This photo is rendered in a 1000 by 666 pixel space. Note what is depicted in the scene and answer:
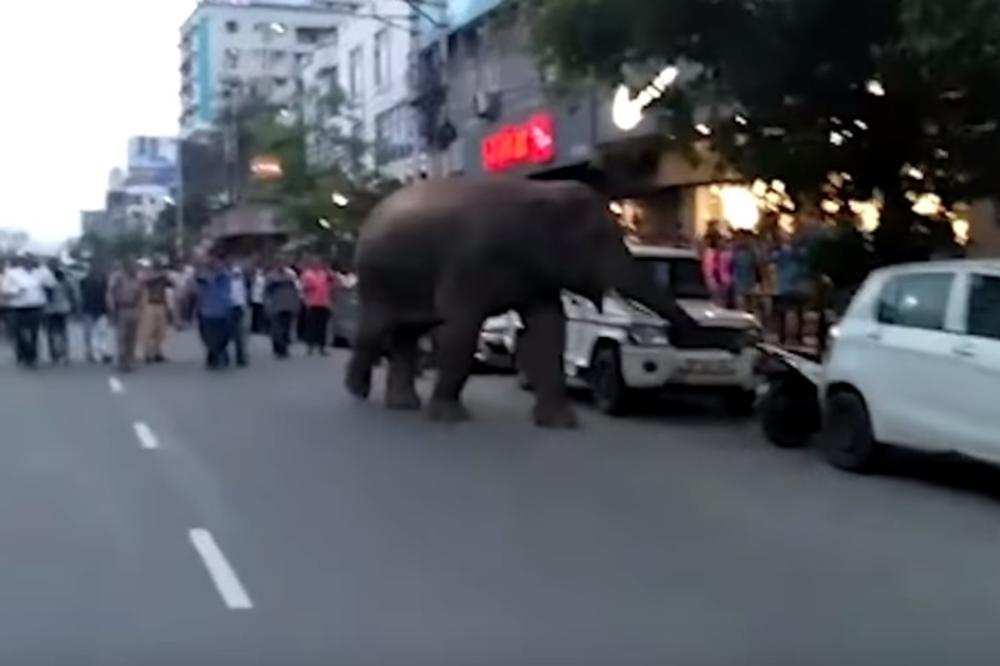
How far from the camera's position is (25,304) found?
26328 mm

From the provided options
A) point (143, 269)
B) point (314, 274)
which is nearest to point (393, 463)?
point (143, 269)

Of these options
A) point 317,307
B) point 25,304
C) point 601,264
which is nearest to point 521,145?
point 317,307

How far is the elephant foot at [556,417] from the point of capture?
16719 millimetres

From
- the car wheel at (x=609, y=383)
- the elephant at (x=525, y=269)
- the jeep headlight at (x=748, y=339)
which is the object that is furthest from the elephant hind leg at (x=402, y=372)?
the jeep headlight at (x=748, y=339)

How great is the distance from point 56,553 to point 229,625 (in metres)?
2.30

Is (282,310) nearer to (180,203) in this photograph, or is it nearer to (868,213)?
(868,213)

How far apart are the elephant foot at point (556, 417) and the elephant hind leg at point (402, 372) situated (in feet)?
7.47

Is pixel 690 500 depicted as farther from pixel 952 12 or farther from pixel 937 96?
pixel 937 96

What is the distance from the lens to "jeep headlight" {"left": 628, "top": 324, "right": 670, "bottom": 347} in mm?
17625

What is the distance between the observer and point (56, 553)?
396 inches

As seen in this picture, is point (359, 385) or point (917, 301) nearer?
point (917, 301)

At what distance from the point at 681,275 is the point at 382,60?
41.0 m

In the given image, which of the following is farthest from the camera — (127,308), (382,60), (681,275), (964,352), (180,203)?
(180,203)

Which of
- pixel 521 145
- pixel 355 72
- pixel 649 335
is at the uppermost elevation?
pixel 355 72
